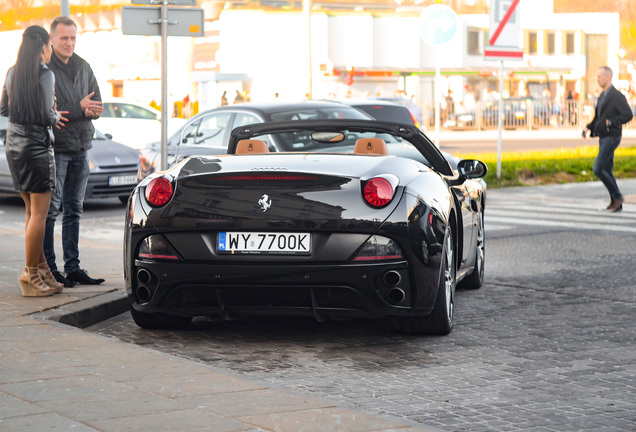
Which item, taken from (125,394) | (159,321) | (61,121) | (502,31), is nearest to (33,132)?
(61,121)

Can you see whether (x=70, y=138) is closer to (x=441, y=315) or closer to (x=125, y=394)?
(x=441, y=315)

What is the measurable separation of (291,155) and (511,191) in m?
11.7

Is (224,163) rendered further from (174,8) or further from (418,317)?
(174,8)

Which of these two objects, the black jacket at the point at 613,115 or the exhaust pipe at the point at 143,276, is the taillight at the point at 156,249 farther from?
the black jacket at the point at 613,115

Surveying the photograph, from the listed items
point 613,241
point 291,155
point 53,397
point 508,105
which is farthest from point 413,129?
point 508,105

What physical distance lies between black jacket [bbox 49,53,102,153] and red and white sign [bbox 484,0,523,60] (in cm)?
1157

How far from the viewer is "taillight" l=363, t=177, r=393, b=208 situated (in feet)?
19.9

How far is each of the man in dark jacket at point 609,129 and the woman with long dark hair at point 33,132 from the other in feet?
30.2

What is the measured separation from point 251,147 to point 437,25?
12.4 metres

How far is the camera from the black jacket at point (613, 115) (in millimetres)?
15117

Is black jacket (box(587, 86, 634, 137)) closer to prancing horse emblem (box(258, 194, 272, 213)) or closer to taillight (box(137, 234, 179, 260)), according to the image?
prancing horse emblem (box(258, 194, 272, 213))

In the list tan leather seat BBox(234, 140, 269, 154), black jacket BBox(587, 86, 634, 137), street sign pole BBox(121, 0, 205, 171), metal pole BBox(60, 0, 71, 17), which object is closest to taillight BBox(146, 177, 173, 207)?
tan leather seat BBox(234, 140, 269, 154)

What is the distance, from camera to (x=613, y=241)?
37.9 feet

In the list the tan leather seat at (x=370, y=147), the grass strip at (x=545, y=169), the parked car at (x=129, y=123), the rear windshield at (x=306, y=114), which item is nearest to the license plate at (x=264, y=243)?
the tan leather seat at (x=370, y=147)
